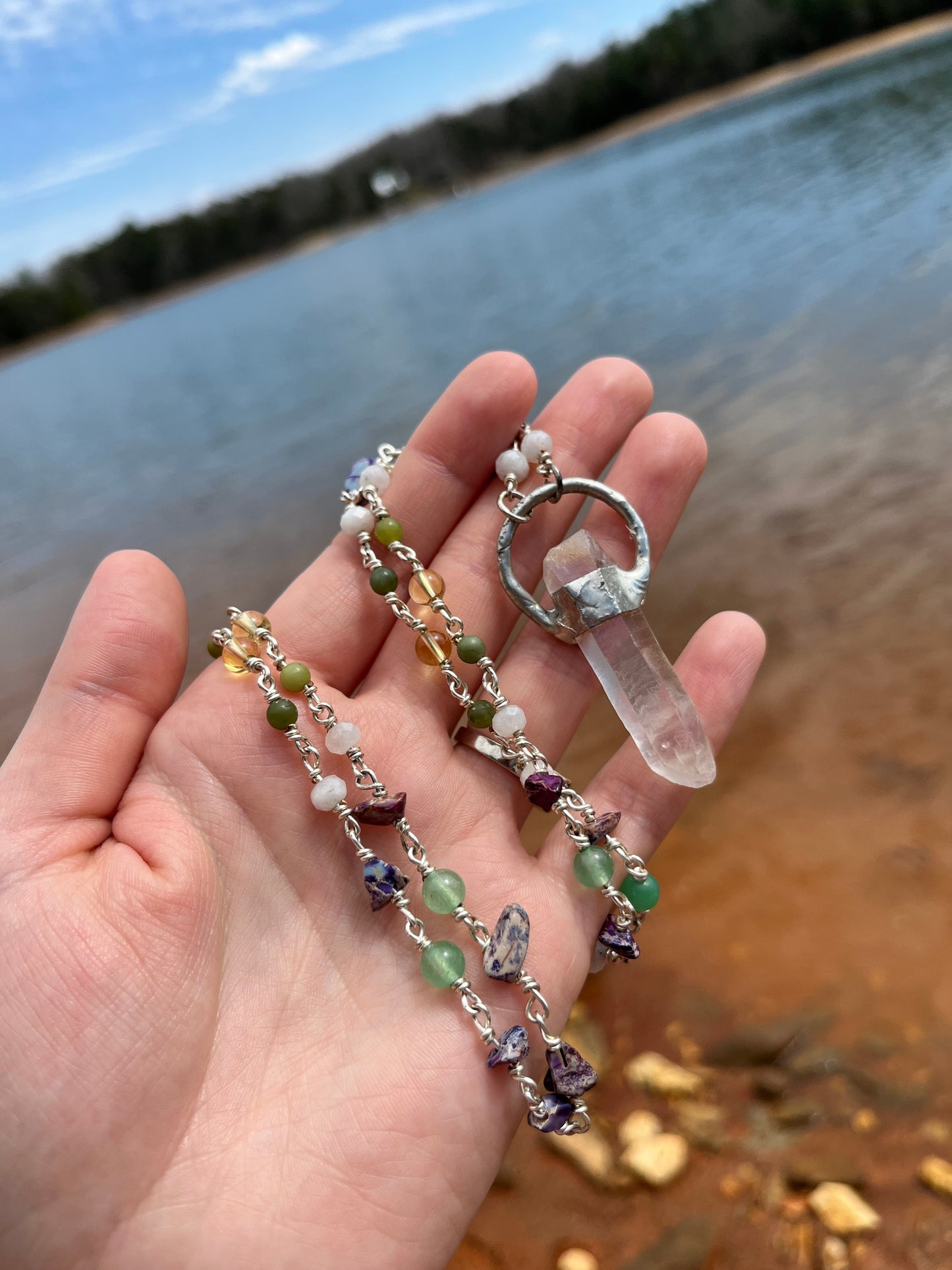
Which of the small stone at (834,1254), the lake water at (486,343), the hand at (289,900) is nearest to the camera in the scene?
the hand at (289,900)

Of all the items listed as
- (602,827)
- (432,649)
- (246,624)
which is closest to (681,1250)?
(602,827)

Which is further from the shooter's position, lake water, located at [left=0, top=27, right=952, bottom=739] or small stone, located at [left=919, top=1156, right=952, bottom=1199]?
lake water, located at [left=0, top=27, right=952, bottom=739]

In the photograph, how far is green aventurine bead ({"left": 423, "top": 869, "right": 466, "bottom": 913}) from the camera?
2062 mm

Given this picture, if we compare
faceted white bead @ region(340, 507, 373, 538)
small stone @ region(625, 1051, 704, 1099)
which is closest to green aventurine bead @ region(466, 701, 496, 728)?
faceted white bead @ region(340, 507, 373, 538)

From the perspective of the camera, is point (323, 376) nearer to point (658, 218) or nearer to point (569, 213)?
point (658, 218)

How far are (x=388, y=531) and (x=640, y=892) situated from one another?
1.27 m

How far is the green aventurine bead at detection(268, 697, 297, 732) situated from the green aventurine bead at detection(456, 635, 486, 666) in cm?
50

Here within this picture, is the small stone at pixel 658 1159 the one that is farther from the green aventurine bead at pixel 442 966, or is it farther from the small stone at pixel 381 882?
the small stone at pixel 381 882

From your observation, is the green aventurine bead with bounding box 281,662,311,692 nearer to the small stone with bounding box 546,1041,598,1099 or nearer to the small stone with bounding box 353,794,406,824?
the small stone with bounding box 353,794,406,824

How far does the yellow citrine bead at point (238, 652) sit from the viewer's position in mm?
2312

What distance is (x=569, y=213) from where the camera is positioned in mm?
16547

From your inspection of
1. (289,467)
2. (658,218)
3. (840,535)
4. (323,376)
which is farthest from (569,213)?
(840,535)

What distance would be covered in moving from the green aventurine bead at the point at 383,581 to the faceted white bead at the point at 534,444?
571 millimetres

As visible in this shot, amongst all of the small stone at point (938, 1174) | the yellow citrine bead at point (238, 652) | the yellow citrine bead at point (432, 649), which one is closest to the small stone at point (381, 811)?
the yellow citrine bead at point (432, 649)
